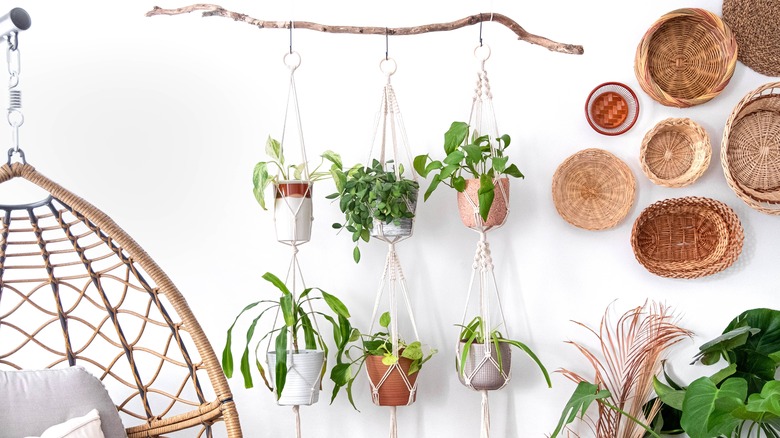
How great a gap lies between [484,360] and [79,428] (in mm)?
1149

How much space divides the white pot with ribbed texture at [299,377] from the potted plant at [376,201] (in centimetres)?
34

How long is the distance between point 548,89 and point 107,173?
59.9 inches

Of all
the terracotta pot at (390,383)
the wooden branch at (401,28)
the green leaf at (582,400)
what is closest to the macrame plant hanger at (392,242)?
the terracotta pot at (390,383)

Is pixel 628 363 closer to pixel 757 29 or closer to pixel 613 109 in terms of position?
pixel 613 109

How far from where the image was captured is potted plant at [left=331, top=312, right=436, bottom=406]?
2.18 meters

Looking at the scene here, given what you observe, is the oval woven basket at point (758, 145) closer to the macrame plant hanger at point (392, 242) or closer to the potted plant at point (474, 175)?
the potted plant at point (474, 175)

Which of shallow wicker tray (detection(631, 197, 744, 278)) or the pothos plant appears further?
shallow wicker tray (detection(631, 197, 744, 278))

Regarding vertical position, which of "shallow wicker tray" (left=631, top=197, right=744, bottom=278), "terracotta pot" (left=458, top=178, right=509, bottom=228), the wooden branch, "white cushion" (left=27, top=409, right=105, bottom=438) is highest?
the wooden branch

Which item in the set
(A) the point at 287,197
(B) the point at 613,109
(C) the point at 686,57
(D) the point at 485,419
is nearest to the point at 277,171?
(A) the point at 287,197

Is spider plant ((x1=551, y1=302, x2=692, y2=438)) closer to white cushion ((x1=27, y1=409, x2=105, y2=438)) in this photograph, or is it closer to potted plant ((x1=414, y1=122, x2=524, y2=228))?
potted plant ((x1=414, y1=122, x2=524, y2=228))

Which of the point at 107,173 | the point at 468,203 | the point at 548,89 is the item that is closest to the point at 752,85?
the point at 548,89

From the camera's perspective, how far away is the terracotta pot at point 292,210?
2.13 meters

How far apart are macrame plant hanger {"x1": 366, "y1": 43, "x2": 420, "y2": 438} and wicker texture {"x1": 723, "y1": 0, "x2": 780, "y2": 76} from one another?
118 cm

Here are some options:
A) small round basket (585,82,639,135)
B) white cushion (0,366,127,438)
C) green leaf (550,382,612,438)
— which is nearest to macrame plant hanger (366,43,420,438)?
green leaf (550,382,612,438)
